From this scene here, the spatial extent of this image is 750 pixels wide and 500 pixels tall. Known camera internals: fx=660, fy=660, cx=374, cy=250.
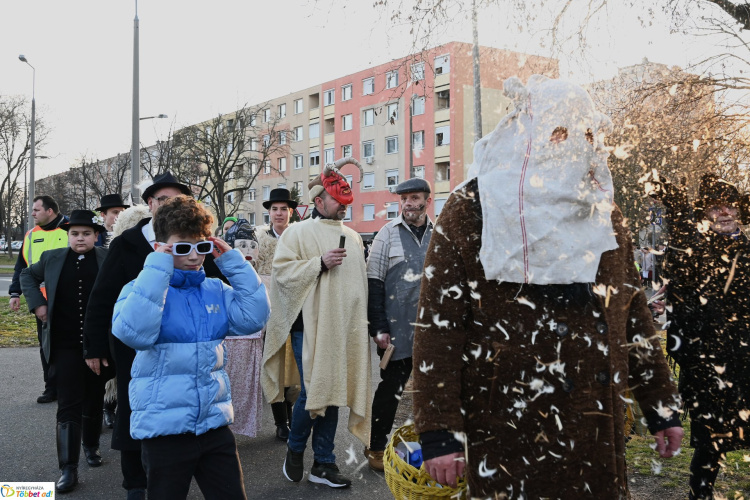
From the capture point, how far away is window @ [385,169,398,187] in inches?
1961

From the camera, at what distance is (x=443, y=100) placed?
145 feet

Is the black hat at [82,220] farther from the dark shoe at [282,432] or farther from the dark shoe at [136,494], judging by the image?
the dark shoe at [136,494]

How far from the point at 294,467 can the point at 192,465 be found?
5.90 feet

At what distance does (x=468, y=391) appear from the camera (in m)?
2.32

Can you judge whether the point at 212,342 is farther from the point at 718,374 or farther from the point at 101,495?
the point at 718,374

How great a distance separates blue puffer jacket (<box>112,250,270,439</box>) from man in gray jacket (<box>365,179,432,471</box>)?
1.84 m

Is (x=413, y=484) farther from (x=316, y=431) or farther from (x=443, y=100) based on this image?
(x=443, y=100)

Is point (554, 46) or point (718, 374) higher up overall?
point (554, 46)

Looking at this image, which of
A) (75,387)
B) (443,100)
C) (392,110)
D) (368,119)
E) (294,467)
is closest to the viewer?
(294,467)

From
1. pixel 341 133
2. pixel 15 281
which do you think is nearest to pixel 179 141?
pixel 341 133

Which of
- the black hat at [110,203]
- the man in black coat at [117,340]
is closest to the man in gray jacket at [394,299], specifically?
the man in black coat at [117,340]

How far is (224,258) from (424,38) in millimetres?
3105

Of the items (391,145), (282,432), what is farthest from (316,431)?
(391,145)

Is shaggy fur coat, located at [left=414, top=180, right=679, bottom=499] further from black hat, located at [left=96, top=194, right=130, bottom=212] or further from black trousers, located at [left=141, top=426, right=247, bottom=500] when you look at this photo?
black hat, located at [left=96, top=194, right=130, bottom=212]
